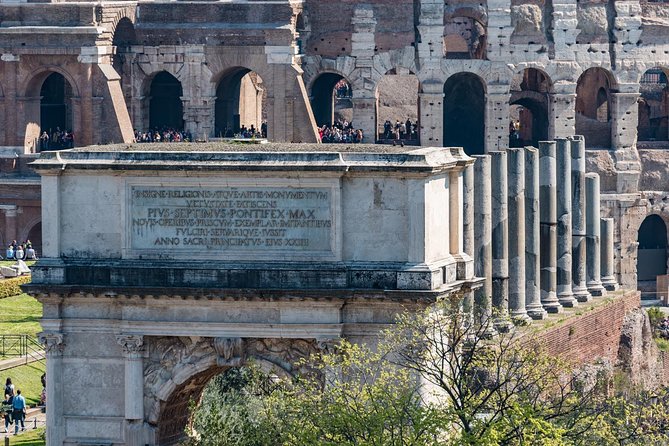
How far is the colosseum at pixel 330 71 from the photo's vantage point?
99.1 meters

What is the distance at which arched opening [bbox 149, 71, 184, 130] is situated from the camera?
104 metres

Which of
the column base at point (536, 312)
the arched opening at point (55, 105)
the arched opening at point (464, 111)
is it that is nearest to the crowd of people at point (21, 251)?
the arched opening at point (55, 105)

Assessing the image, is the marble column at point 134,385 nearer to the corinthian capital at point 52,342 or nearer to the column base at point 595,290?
→ the corinthian capital at point 52,342

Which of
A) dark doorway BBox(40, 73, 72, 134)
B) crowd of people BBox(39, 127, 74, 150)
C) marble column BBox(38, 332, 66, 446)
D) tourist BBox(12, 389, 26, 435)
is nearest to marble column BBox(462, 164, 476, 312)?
tourist BBox(12, 389, 26, 435)

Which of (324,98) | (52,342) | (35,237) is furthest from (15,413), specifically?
(324,98)

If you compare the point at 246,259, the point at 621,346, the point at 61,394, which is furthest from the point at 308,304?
the point at 621,346

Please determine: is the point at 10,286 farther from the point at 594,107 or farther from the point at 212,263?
the point at 594,107

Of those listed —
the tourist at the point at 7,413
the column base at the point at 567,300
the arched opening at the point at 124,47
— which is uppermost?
the arched opening at the point at 124,47

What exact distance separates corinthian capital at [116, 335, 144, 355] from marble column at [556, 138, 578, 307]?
1010 inches

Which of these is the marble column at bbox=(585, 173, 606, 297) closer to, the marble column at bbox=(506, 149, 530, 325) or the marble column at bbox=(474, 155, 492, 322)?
the marble column at bbox=(506, 149, 530, 325)

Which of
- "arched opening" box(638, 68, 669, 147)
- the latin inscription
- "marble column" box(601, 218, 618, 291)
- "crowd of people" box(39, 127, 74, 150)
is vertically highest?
"arched opening" box(638, 68, 669, 147)

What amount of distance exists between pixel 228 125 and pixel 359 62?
17.0 ft

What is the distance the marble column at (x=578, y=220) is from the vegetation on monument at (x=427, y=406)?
959 inches

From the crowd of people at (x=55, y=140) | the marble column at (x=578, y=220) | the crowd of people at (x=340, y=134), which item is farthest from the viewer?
the crowd of people at (x=55, y=140)
